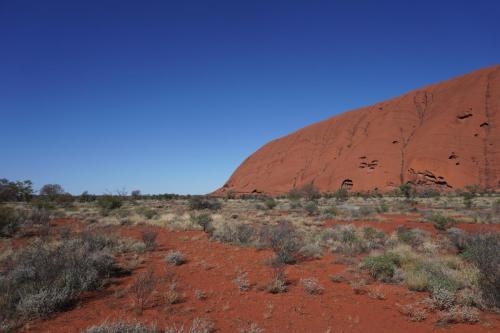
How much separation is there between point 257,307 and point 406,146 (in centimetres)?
5789

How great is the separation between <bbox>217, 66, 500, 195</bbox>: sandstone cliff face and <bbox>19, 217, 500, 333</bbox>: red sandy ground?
4718cm

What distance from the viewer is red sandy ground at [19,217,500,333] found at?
4629 millimetres

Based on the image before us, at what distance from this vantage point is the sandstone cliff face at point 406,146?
47438 millimetres

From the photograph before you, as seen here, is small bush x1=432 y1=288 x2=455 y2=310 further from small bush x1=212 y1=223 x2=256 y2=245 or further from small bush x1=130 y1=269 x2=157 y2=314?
small bush x1=212 y1=223 x2=256 y2=245

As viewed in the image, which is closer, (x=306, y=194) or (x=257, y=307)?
(x=257, y=307)

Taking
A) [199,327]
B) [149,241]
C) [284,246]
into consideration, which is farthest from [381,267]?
[149,241]

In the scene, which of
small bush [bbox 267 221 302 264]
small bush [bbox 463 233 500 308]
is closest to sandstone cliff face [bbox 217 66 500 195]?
small bush [bbox 267 221 302 264]

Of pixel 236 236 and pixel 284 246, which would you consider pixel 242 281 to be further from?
pixel 236 236

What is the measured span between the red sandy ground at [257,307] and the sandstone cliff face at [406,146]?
47.2m

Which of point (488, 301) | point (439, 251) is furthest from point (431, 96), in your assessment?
point (488, 301)

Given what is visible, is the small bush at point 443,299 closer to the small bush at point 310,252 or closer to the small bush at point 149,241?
the small bush at point 310,252

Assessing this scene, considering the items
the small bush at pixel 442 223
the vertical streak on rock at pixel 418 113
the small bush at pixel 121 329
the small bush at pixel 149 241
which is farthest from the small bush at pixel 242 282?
the vertical streak on rock at pixel 418 113

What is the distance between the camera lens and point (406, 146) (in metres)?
55.7

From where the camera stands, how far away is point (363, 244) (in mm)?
9938
